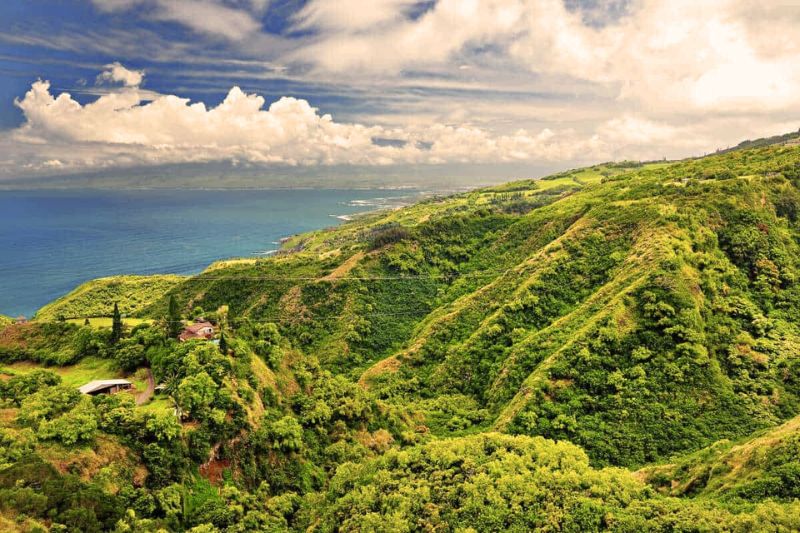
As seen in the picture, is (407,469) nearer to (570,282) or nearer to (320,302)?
(570,282)

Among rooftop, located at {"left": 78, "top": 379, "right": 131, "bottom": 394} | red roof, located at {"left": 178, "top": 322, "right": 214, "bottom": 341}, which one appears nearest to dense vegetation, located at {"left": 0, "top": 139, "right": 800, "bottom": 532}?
rooftop, located at {"left": 78, "top": 379, "right": 131, "bottom": 394}

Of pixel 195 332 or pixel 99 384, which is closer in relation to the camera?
pixel 99 384

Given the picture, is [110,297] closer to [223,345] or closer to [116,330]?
[116,330]

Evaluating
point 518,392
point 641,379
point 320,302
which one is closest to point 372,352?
point 320,302

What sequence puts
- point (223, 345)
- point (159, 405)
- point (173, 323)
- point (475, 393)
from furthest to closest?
point (475, 393) < point (173, 323) < point (223, 345) < point (159, 405)

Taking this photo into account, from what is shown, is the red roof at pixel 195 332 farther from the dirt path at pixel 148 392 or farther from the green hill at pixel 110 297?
the green hill at pixel 110 297

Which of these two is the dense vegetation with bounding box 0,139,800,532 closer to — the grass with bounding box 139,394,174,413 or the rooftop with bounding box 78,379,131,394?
the grass with bounding box 139,394,174,413

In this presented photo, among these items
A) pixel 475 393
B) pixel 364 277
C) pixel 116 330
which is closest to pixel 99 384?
pixel 116 330
